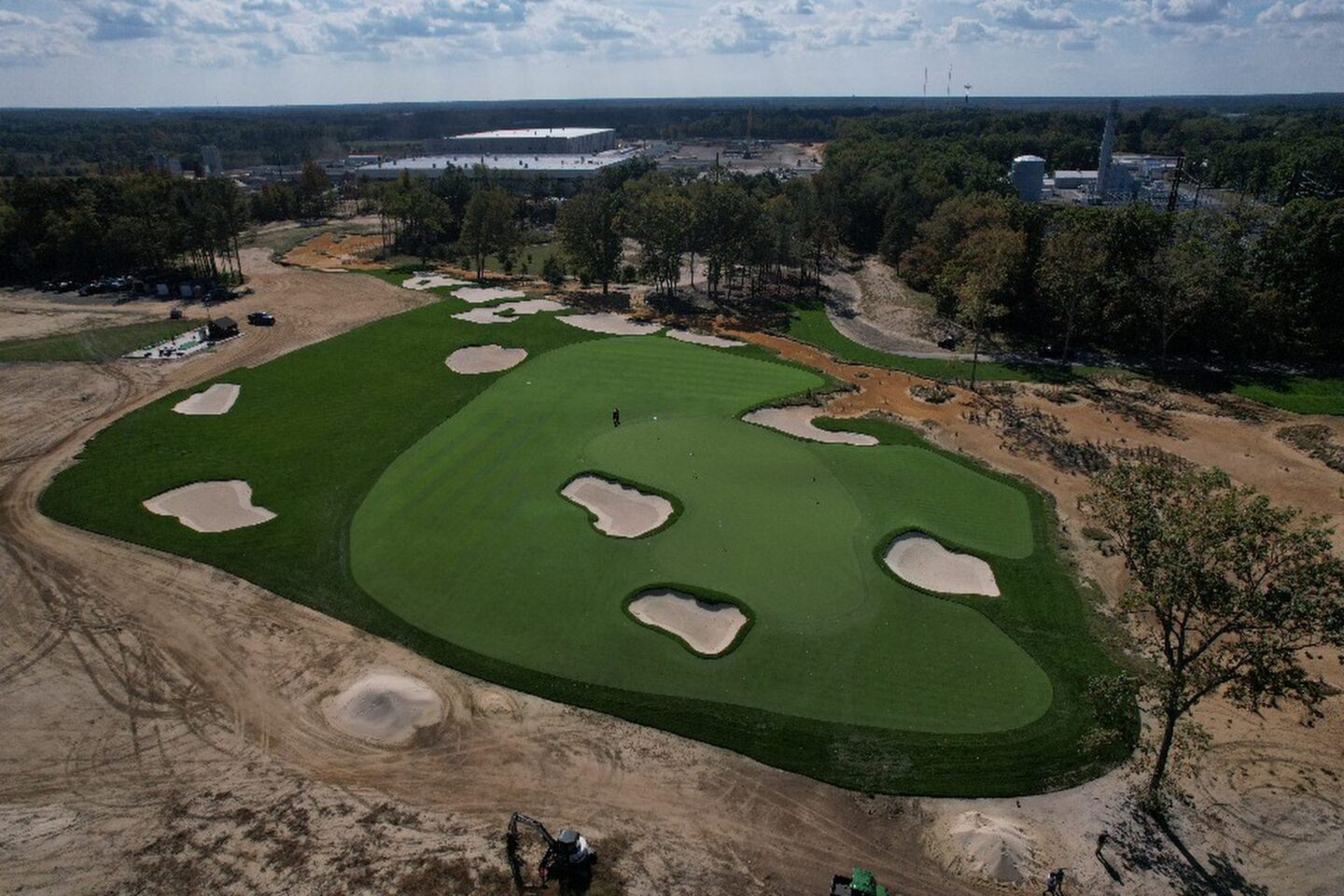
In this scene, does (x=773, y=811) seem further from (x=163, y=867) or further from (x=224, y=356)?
(x=224, y=356)

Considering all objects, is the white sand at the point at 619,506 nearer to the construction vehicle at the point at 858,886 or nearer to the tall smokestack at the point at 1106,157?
the construction vehicle at the point at 858,886

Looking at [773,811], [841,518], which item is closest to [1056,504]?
[841,518]

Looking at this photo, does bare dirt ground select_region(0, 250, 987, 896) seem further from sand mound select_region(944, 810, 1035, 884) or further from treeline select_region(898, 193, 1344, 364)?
treeline select_region(898, 193, 1344, 364)

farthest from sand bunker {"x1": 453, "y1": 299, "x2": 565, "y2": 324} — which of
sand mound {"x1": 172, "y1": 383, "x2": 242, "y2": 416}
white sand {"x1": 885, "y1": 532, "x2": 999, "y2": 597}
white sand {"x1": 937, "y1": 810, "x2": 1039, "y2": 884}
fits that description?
white sand {"x1": 937, "y1": 810, "x2": 1039, "y2": 884}

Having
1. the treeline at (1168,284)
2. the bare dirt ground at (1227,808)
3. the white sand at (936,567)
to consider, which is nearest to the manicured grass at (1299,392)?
the treeline at (1168,284)

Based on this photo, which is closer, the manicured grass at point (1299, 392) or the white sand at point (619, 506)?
the white sand at point (619, 506)

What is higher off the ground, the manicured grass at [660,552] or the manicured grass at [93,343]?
the manicured grass at [93,343]
